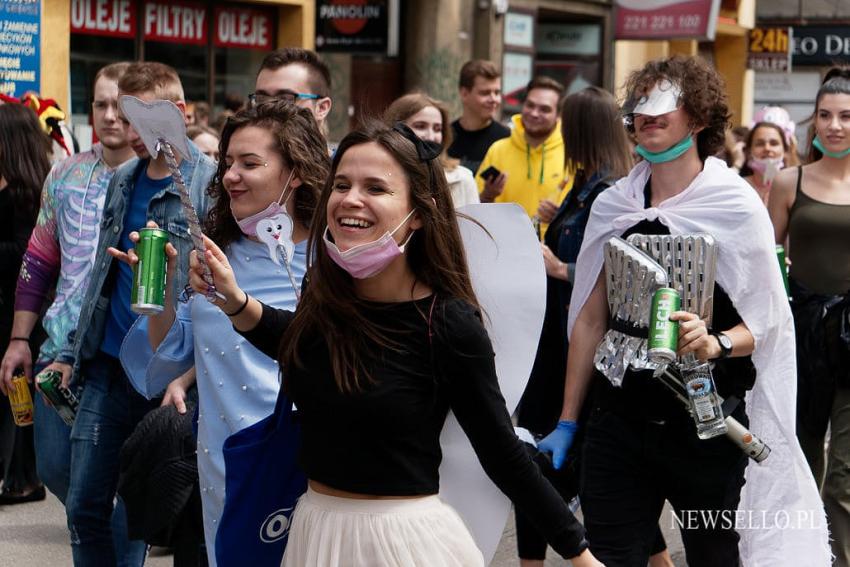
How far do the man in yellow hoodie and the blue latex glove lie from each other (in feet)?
11.1

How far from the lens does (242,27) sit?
15.6 metres

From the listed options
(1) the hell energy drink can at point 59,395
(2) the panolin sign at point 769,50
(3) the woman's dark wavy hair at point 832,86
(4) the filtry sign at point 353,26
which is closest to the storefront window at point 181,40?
A: (4) the filtry sign at point 353,26

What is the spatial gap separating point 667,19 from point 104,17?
9275mm

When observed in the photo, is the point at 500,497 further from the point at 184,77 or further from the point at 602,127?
the point at 184,77

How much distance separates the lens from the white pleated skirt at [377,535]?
3188 millimetres

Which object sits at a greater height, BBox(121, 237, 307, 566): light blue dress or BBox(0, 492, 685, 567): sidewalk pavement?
BBox(121, 237, 307, 566): light blue dress

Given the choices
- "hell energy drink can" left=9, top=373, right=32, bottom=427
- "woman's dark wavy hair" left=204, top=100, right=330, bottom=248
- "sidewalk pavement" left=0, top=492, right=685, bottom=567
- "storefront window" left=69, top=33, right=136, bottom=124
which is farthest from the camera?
"storefront window" left=69, top=33, right=136, bottom=124

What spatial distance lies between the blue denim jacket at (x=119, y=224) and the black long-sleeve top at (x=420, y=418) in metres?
1.50

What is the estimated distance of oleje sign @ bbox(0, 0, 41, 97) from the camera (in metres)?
11.3

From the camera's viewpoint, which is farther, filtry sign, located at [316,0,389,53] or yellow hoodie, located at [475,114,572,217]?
filtry sign, located at [316,0,389,53]

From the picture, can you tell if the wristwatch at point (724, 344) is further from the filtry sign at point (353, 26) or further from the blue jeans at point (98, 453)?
the filtry sign at point (353, 26)

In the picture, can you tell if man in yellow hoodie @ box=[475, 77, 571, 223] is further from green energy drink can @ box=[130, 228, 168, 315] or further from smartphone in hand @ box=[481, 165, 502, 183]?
green energy drink can @ box=[130, 228, 168, 315]

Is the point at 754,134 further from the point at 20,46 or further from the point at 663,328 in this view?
the point at 663,328

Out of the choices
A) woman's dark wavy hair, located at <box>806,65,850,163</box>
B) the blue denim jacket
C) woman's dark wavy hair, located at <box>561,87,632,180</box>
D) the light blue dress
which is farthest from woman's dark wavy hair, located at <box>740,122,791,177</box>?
the light blue dress
